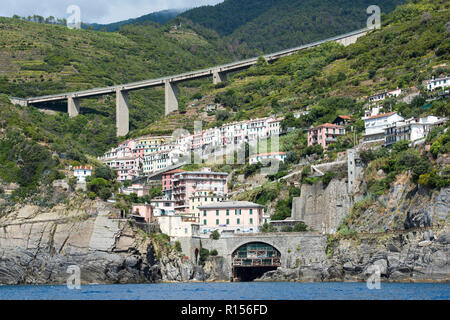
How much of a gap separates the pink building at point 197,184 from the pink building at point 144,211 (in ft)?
32.9

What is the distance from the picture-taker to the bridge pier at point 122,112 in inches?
5817

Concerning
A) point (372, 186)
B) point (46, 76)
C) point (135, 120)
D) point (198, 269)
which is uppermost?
point (46, 76)

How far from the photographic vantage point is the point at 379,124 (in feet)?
294

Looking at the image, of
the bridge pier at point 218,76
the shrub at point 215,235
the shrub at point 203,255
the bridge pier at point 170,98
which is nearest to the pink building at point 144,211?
the shrub at point 215,235

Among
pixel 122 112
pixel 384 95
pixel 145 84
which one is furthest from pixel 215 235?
pixel 145 84

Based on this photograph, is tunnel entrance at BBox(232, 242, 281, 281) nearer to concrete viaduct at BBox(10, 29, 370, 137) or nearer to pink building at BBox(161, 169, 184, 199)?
pink building at BBox(161, 169, 184, 199)

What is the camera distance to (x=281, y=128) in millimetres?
108688

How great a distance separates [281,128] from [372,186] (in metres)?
36.5

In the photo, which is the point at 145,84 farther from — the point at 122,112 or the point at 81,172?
the point at 81,172

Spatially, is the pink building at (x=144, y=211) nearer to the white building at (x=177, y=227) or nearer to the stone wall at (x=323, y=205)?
the white building at (x=177, y=227)

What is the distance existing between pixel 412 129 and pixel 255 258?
22.5m
